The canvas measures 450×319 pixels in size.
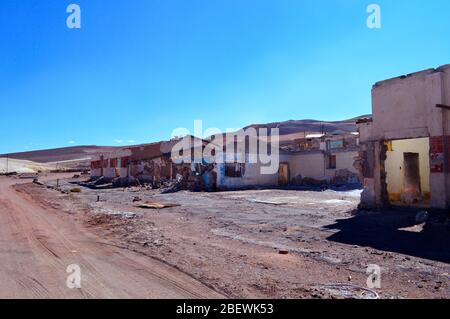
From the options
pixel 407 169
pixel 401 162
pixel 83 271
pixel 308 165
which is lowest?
pixel 83 271

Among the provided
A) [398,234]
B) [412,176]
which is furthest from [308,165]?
[398,234]

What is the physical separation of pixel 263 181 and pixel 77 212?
24086mm

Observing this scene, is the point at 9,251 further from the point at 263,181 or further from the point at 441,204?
the point at 263,181

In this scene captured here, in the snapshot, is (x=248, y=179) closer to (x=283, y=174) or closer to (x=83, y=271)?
(x=283, y=174)

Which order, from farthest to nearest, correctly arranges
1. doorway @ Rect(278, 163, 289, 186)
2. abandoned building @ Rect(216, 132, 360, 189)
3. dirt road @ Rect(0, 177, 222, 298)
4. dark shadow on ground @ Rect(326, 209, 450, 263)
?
doorway @ Rect(278, 163, 289, 186)
abandoned building @ Rect(216, 132, 360, 189)
dark shadow on ground @ Rect(326, 209, 450, 263)
dirt road @ Rect(0, 177, 222, 298)

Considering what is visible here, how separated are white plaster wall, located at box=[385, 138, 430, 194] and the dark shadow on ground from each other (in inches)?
142

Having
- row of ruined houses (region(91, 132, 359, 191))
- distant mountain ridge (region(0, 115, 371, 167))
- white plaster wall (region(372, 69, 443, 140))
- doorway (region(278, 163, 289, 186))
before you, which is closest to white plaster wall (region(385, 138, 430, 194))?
white plaster wall (region(372, 69, 443, 140))

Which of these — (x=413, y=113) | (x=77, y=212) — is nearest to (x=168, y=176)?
(x=77, y=212)

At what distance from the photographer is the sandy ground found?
5.62 metres

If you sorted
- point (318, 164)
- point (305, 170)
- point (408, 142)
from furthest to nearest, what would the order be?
point (305, 170)
point (318, 164)
point (408, 142)

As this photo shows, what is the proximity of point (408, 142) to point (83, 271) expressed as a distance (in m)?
16.0

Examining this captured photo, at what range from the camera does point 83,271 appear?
6098mm

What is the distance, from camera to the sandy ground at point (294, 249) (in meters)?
5.62

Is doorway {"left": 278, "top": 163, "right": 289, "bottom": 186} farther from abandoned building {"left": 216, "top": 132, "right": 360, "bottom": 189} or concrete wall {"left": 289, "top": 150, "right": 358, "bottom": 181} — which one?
concrete wall {"left": 289, "top": 150, "right": 358, "bottom": 181}
